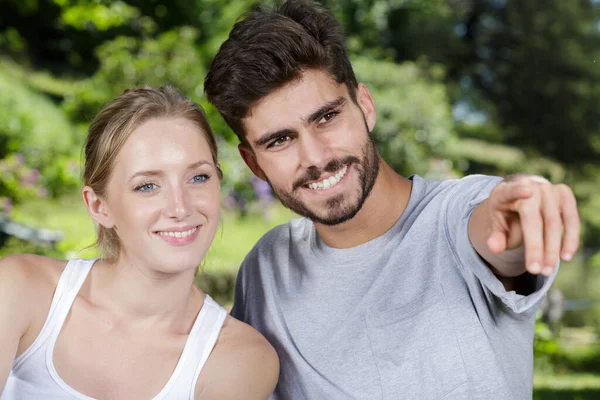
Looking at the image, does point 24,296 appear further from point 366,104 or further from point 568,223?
point 568,223

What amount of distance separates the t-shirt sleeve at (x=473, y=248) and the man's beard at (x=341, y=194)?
8.3 inches

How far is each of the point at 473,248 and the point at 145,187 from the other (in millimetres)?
742

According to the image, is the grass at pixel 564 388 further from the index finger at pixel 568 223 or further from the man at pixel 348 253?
the index finger at pixel 568 223

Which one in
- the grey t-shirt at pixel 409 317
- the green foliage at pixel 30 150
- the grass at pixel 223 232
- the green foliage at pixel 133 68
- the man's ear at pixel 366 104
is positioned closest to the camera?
the grey t-shirt at pixel 409 317

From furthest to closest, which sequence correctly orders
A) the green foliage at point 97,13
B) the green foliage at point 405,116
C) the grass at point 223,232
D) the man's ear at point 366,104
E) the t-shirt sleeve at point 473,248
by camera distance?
the green foliage at point 405,116, the green foliage at point 97,13, the grass at point 223,232, the man's ear at point 366,104, the t-shirt sleeve at point 473,248

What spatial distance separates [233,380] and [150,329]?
0.81 feet

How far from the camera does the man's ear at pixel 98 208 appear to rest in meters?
1.79

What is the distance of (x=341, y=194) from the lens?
174 centimetres

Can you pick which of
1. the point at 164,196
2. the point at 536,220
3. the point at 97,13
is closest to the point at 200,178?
the point at 164,196

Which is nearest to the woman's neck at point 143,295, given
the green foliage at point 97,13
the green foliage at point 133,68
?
the green foliage at point 133,68

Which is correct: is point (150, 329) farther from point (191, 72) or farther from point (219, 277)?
point (191, 72)

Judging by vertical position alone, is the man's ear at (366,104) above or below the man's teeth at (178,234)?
above

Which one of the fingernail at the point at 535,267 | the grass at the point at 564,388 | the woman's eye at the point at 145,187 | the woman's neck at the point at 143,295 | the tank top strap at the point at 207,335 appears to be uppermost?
the fingernail at the point at 535,267

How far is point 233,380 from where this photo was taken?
1702 millimetres
